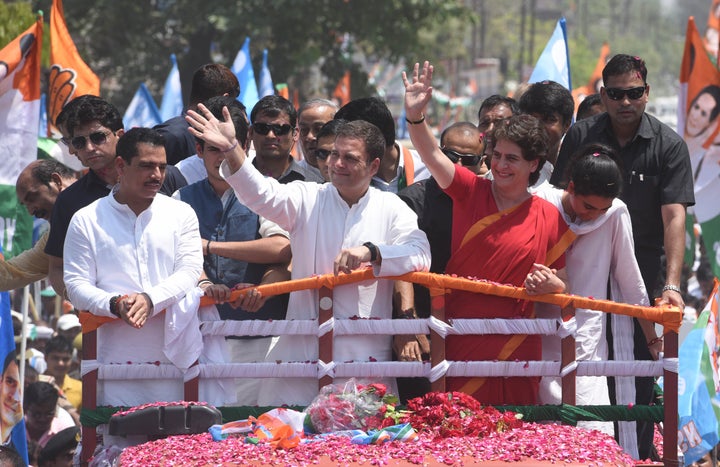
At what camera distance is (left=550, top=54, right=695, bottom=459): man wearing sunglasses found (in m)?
6.25

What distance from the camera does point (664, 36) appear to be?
143m

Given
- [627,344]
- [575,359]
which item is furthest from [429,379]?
[627,344]

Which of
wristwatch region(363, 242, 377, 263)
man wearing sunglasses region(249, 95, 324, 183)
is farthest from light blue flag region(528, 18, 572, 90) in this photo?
wristwatch region(363, 242, 377, 263)

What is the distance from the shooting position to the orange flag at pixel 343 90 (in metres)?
28.4

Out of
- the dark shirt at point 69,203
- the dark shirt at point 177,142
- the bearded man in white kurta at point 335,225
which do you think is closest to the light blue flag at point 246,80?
the dark shirt at point 177,142

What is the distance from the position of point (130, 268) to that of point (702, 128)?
6.42 m

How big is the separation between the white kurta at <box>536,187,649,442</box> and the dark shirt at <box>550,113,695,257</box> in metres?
0.54

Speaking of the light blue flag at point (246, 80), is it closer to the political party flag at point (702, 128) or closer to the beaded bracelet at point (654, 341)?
the political party flag at point (702, 128)

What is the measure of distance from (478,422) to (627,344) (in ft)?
3.57

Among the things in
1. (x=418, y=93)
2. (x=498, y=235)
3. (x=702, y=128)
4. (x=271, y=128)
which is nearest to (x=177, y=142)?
(x=271, y=128)

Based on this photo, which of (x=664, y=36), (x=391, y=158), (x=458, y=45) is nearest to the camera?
(x=391, y=158)

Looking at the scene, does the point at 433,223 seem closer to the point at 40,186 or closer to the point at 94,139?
the point at 94,139

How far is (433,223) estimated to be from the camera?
5.95m

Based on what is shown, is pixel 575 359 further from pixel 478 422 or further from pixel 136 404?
pixel 136 404
